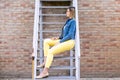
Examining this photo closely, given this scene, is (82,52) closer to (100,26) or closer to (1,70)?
(100,26)

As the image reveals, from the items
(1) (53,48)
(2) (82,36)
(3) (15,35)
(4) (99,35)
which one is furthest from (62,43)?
(3) (15,35)

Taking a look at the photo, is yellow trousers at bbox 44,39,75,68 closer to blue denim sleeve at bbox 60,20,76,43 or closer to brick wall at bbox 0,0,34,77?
blue denim sleeve at bbox 60,20,76,43

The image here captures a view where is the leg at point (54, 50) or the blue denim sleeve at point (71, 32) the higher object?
the blue denim sleeve at point (71, 32)

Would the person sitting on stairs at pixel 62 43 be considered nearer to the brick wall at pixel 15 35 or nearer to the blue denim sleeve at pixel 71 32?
the blue denim sleeve at pixel 71 32

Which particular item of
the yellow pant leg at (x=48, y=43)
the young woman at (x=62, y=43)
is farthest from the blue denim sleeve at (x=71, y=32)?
the yellow pant leg at (x=48, y=43)

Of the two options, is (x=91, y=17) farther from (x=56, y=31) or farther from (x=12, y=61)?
(x=12, y=61)

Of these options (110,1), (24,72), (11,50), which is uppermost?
(110,1)

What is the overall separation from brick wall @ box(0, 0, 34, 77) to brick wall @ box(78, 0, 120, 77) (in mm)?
1430

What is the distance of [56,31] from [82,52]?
3.04 feet

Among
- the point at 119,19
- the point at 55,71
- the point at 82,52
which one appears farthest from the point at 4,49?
the point at 119,19

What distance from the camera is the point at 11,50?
29.4 ft

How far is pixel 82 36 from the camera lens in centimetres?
895

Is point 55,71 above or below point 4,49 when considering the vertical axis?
below

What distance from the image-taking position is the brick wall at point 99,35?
8953mm
